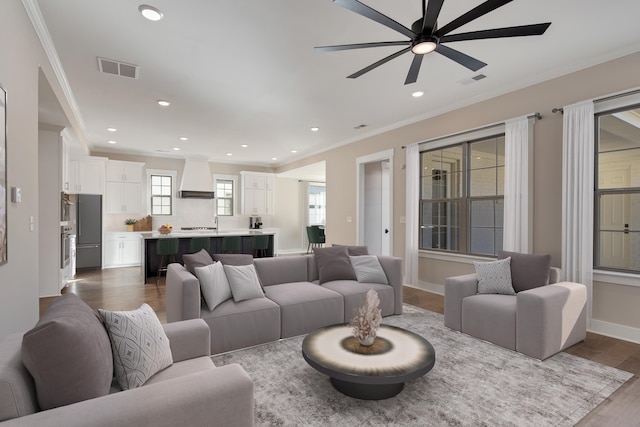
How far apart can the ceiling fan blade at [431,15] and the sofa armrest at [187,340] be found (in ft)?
7.76

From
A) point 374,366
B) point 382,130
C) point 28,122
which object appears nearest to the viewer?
point 374,366

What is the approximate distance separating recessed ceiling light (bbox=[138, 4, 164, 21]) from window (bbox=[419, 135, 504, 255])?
4.14m

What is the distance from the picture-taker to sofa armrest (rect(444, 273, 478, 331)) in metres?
3.42

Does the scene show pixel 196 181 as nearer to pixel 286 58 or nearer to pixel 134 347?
pixel 286 58

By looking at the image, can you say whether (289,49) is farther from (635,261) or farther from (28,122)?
(635,261)

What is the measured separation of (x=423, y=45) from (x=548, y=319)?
2.47 m

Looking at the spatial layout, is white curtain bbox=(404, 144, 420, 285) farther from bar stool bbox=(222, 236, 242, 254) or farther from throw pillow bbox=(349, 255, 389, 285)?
bar stool bbox=(222, 236, 242, 254)

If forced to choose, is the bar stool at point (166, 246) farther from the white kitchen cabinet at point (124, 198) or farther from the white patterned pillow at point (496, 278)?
the white patterned pillow at point (496, 278)

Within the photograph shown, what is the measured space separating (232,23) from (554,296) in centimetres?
366

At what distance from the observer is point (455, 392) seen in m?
2.24

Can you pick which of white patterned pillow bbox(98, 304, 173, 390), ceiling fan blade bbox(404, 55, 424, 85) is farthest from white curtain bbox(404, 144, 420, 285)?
white patterned pillow bbox(98, 304, 173, 390)

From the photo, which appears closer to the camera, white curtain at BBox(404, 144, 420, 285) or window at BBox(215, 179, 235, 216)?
white curtain at BBox(404, 144, 420, 285)

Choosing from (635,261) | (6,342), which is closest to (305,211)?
(635,261)

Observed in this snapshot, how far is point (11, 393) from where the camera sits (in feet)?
3.33
